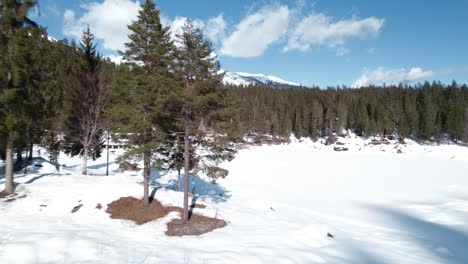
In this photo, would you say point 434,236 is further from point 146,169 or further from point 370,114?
point 370,114

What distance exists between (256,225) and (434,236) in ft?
34.2

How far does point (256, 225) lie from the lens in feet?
47.8

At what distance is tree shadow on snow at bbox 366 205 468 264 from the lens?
12172mm

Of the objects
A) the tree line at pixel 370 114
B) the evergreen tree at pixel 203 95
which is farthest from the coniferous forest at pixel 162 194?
the tree line at pixel 370 114

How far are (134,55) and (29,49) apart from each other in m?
5.40

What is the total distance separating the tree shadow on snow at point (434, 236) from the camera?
12.2 metres

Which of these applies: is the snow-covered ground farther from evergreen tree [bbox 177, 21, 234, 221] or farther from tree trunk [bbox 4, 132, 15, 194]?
evergreen tree [bbox 177, 21, 234, 221]

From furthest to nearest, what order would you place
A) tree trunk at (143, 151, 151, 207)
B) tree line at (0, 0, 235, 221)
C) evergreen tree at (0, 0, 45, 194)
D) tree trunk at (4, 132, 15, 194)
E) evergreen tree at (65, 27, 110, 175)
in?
evergreen tree at (65, 27, 110, 175) → tree trunk at (4, 132, 15, 194) → tree trunk at (143, 151, 151, 207) → evergreen tree at (0, 0, 45, 194) → tree line at (0, 0, 235, 221)

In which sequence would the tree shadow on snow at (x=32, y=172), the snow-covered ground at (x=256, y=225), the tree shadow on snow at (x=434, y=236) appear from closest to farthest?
1. the snow-covered ground at (x=256, y=225)
2. the tree shadow on snow at (x=434, y=236)
3. the tree shadow on snow at (x=32, y=172)

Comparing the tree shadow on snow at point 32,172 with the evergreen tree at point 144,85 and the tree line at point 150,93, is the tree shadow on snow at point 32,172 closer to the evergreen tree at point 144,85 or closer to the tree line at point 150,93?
the tree line at point 150,93

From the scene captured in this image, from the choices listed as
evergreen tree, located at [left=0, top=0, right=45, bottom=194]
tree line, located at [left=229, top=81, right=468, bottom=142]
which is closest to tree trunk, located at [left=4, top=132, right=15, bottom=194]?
evergreen tree, located at [left=0, top=0, right=45, bottom=194]

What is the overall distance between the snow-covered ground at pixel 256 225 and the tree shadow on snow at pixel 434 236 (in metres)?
0.06

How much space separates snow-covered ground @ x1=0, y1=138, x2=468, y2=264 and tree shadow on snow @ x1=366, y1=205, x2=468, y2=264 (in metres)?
0.06

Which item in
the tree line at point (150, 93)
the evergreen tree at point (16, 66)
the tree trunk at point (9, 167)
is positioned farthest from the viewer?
the tree trunk at point (9, 167)
